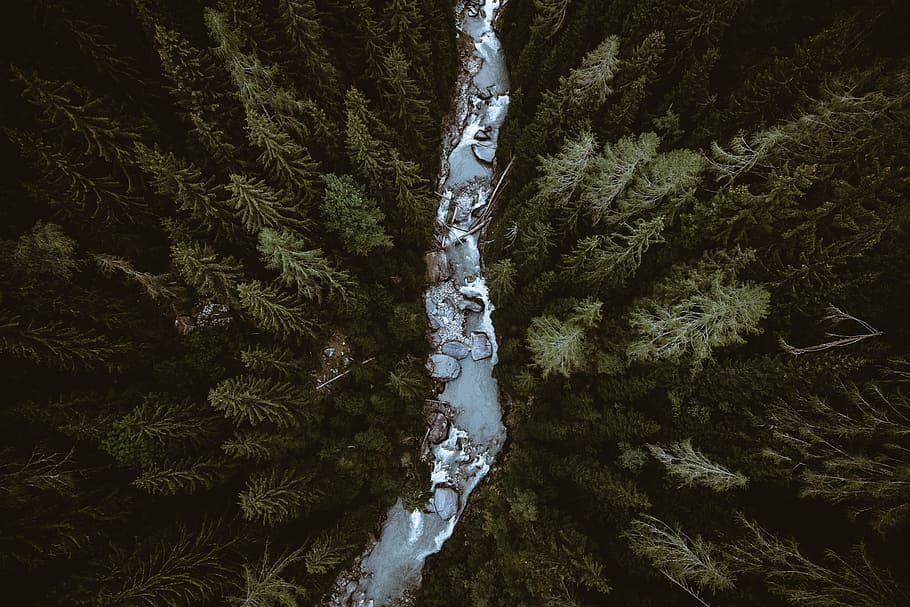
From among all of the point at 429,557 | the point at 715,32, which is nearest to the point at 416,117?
the point at 715,32

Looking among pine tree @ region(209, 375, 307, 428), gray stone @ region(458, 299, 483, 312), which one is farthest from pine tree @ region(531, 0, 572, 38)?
pine tree @ region(209, 375, 307, 428)

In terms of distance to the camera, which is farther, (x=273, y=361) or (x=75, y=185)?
(x=273, y=361)

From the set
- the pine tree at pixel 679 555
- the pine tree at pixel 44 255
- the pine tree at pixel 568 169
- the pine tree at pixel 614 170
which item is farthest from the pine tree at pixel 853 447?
the pine tree at pixel 44 255

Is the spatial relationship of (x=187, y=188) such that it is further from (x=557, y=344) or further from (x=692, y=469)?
(x=692, y=469)

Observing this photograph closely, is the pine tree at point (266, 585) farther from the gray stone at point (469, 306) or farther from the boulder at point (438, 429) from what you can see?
the gray stone at point (469, 306)

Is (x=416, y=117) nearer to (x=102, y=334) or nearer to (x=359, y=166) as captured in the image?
(x=359, y=166)

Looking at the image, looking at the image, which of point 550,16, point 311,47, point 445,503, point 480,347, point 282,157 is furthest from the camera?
point 480,347

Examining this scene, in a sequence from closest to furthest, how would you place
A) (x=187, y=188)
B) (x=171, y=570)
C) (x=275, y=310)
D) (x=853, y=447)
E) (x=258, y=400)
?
1. (x=853, y=447)
2. (x=171, y=570)
3. (x=187, y=188)
4. (x=258, y=400)
5. (x=275, y=310)

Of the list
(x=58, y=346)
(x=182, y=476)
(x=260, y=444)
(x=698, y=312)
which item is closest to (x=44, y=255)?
(x=58, y=346)
